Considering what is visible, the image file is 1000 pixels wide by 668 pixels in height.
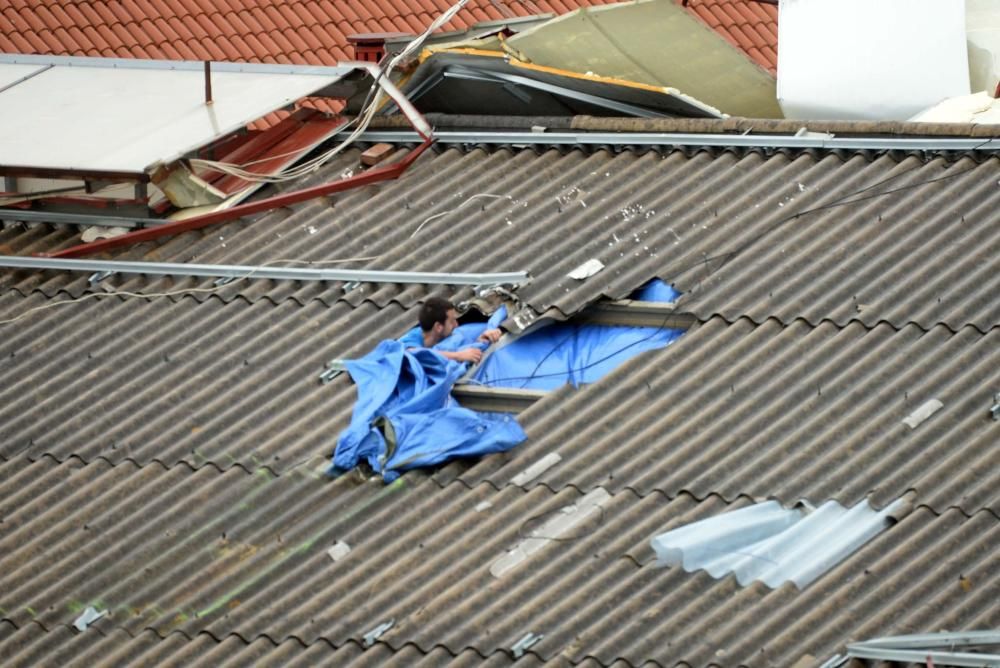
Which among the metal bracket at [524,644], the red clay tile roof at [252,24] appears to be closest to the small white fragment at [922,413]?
the metal bracket at [524,644]

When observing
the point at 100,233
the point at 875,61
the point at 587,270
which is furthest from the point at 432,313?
the point at 875,61

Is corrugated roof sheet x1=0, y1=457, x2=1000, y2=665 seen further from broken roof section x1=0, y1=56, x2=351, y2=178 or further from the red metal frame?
broken roof section x1=0, y1=56, x2=351, y2=178

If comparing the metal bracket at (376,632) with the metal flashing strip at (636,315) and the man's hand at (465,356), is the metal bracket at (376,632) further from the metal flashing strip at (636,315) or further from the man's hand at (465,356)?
the metal flashing strip at (636,315)

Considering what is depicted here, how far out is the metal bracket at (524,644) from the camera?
734 cm

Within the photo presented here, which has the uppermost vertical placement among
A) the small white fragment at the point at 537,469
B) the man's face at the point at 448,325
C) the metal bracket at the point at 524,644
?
the man's face at the point at 448,325

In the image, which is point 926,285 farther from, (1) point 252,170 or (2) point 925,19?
(1) point 252,170

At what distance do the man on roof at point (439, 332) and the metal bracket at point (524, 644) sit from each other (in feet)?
6.63

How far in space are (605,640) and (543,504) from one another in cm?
106

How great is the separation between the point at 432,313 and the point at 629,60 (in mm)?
4074

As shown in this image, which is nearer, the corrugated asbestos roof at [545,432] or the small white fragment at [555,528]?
the corrugated asbestos roof at [545,432]

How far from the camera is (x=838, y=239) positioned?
952cm

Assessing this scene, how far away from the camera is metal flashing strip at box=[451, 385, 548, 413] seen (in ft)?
29.5

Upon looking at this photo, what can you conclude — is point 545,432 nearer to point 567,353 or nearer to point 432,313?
point 567,353

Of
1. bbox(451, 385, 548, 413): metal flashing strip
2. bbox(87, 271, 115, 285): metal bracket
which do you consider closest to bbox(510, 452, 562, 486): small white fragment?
bbox(451, 385, 548, 413): metal flashing strip
